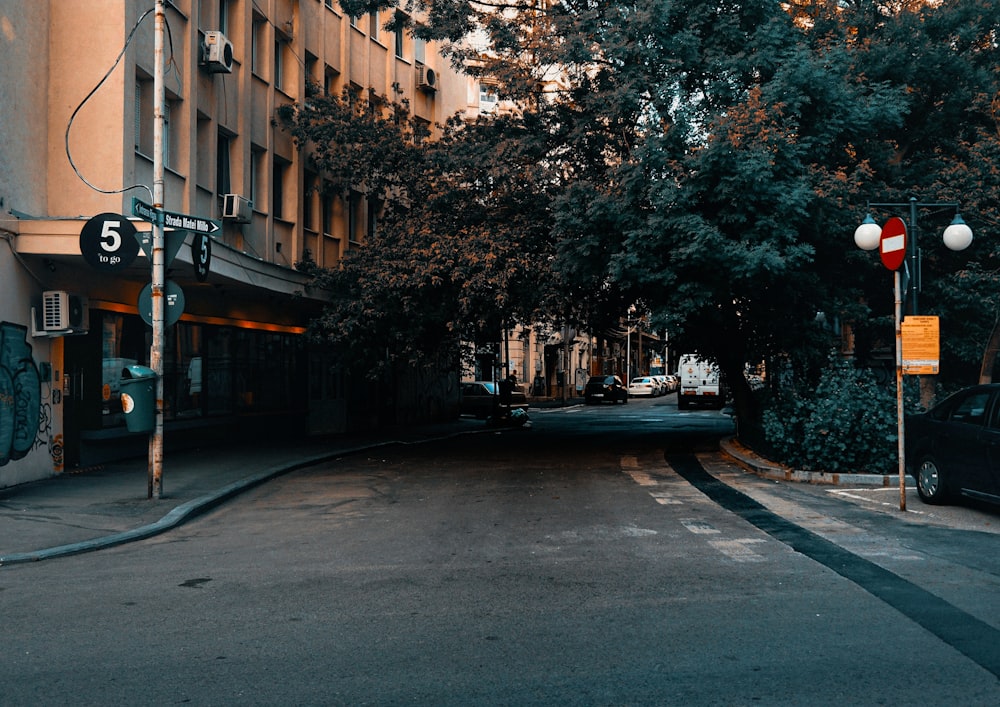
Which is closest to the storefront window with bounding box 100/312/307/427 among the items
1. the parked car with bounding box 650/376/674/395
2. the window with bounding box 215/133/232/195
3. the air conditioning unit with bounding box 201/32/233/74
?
the window with bounding box 215/133/232/195

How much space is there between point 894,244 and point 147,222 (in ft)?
32.7

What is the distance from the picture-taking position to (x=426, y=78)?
34.0m

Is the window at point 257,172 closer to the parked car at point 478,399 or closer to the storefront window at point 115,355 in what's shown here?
the storefront window at point 115,355

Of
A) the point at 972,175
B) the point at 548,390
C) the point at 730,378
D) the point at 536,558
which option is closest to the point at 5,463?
the point at 536,558

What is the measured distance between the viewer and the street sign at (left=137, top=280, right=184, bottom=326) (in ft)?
43.2

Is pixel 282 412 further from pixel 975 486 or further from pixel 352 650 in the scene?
pixel 352 650

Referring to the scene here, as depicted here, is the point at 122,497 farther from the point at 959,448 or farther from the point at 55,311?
the point at 959,448

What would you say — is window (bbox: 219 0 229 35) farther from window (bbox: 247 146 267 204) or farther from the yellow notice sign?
the yellow notice sign

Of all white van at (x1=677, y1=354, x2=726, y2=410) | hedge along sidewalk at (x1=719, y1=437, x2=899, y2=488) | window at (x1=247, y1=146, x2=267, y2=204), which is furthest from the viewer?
white van at (x1=677, y1=354, x2=726, y2=410)

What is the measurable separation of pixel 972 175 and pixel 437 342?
11.5m

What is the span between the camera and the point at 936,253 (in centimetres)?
2136

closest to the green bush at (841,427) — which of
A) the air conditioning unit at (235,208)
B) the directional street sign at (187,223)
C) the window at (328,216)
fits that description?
the directional street sign at (187,223)

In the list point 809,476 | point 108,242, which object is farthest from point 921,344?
point 108,242

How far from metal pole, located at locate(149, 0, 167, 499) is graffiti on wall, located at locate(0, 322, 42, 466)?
248 cm
